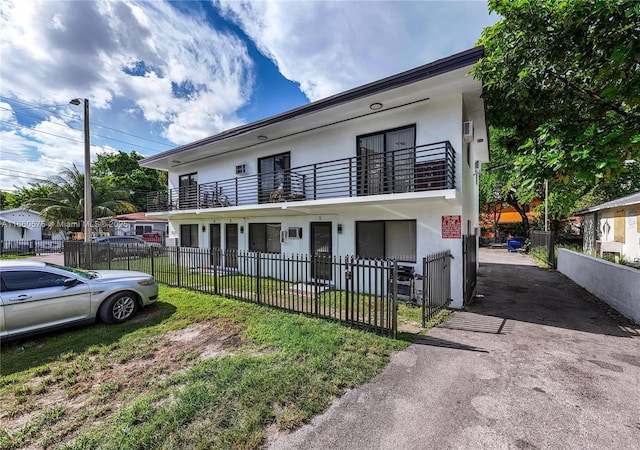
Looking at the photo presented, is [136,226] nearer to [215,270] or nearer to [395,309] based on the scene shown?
[215,270]

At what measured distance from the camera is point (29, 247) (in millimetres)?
22578

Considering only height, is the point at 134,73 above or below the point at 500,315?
above

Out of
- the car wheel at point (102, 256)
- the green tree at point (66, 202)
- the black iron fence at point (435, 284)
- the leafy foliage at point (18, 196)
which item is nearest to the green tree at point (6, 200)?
the leafy foliage at point (18, 196)

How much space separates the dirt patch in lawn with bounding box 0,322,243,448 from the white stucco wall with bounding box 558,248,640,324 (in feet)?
29.4

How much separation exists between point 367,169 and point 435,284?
3.98 metres

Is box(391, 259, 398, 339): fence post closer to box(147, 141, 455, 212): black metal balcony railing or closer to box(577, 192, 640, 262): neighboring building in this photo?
box(147, 141, 455, 212): black metal balcony railing

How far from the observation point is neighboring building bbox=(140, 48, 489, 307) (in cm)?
729

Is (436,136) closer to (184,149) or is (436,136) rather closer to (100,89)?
(184,149)

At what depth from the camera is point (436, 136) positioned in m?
7.71

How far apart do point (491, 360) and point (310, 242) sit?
6925mm

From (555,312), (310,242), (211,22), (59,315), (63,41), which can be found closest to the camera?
(59,315)

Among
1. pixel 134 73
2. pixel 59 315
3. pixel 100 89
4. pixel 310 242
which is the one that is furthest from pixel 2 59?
pixel 310 242

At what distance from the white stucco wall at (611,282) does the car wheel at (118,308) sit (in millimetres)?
11751

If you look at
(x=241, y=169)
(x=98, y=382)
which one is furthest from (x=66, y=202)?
(x=98, y=382)
